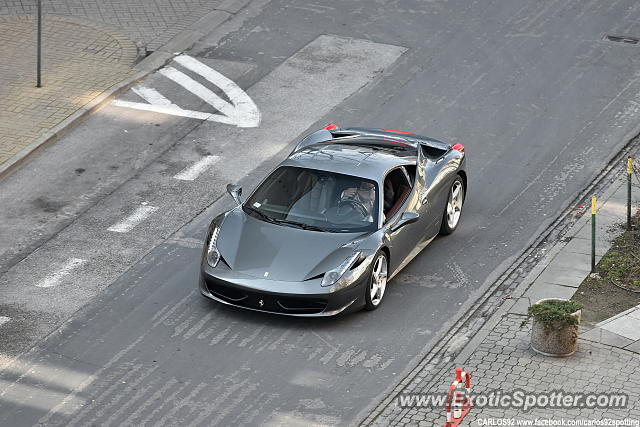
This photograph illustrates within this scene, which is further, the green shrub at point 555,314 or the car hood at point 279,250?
the car hood at point 279,250

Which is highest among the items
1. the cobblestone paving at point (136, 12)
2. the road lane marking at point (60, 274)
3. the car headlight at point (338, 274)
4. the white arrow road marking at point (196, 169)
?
the car headlight at point (338, 274)

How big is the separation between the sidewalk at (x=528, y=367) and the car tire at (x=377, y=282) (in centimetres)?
126

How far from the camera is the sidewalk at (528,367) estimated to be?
12.4 metres

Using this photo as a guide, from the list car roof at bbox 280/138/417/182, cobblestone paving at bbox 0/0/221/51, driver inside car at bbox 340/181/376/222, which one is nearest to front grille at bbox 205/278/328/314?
driver inside car at bbox 340/181/376/222

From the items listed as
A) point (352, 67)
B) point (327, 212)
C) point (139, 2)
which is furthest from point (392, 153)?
point (139, 2)

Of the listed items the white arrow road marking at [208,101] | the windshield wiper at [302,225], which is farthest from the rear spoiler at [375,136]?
the white arrow road marking at [208,101]

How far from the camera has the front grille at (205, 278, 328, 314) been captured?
1389cm

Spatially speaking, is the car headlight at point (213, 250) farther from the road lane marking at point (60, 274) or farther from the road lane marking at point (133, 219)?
the road lane marking at point (133, 219)

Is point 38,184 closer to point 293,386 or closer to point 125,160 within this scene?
point 125,160

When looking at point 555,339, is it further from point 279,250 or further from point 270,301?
point 279,250

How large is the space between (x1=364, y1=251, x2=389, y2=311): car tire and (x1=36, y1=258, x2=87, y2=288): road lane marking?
383cm

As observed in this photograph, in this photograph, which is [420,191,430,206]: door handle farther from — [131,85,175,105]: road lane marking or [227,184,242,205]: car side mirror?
[131,85,175,105]: road lane marking

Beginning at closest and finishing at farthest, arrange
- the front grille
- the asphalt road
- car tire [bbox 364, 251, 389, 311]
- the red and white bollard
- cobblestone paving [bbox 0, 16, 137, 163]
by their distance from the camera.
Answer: the red and white bollard → the asphalt road → the front grille → car tire [bbox 364, 251, 389, 311] → cobblestone paving [bbox 0, 16, 137, 163]

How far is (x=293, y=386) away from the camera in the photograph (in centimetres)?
1298
